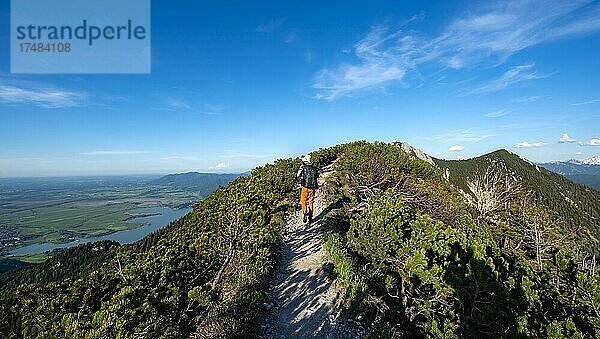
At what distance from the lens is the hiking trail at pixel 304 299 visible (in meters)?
7.02

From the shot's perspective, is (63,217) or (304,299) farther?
(63,217)

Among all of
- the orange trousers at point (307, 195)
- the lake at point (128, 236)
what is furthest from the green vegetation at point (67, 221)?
the orange trousers at point (307, 195)

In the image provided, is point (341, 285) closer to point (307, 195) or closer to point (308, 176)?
point (308, 176)

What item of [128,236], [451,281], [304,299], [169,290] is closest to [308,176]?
[304,299]

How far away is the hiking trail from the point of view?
7.02 meters

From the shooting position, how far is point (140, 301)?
12.7ft

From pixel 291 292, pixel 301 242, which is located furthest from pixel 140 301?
pixel 301 242

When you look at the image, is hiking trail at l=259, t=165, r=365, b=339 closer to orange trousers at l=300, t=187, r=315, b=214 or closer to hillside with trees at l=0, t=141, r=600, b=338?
hillside with trees at l=0, t=141, r=600, b=338

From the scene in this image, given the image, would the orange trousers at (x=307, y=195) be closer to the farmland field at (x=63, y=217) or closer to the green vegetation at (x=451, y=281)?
the green vegetation at (x=451, y=281)

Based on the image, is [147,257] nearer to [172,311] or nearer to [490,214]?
[172,311]

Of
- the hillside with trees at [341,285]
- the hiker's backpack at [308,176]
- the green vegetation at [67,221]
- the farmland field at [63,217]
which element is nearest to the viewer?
the hillside with trees at [341,285]

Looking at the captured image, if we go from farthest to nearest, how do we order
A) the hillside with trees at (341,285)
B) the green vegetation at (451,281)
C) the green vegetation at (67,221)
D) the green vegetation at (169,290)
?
the green vegetation at (67,221) < the green vegetation at (451,281) < the hillside with trees at (341,285) < the green vegetation at (169,290)

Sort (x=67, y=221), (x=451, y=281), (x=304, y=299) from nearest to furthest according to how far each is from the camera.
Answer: (x=451, y=281), (x=304, y=299), (x=67, y=221)

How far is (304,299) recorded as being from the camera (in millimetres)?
8203
